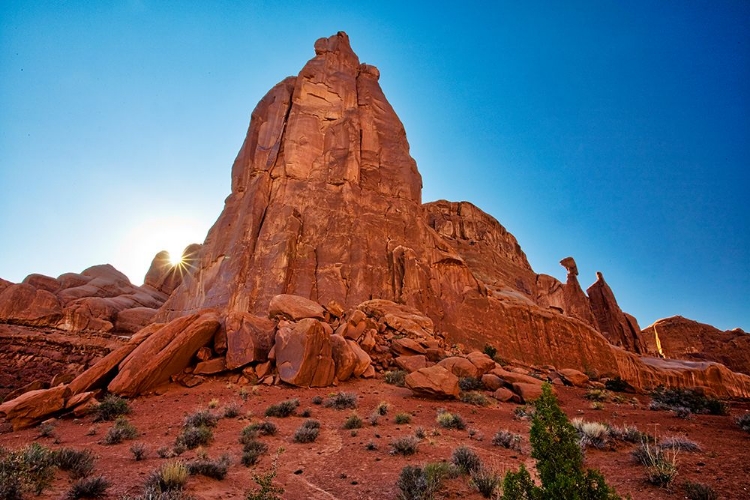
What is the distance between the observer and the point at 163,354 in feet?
48.7

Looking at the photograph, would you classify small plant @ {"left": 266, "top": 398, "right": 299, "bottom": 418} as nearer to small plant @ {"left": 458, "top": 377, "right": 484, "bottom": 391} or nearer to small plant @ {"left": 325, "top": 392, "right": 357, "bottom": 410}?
small plant @ {"left": 325, "top": 392, "right": 357, "bottom": 410}

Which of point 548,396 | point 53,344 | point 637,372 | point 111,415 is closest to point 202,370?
point 111,415

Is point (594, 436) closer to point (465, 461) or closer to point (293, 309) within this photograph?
point (465, 461)

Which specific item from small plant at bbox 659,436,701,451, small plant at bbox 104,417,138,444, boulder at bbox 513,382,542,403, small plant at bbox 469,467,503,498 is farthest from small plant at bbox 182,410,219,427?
small plant at bbox 659,436,701,451

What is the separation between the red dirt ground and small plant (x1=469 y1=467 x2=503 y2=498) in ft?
0.47

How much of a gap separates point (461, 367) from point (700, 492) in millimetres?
12151

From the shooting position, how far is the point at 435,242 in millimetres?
36938

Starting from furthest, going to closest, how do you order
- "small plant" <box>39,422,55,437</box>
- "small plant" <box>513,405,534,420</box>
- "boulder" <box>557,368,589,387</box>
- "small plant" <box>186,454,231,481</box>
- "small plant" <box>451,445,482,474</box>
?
1. "boulder" <box>557,368,589,387</box>
2. "small plant" <box>513,405,534,420</box>
3. "small plant" <box>39,422,55,437</box>
4. "small plant" <box>451,445,482,474</box>
5. "small plant" <box>186,454,231,481</box>

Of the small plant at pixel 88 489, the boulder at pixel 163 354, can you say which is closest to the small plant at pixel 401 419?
the small plant at pixel 88 489

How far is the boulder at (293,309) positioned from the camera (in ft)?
66.0

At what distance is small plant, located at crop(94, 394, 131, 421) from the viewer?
11.5 metres

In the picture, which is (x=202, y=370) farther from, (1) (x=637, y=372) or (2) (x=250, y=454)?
(1) (x=637, y=372)

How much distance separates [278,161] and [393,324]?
22.9 metres

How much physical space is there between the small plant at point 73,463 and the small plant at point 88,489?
1.09 metres
